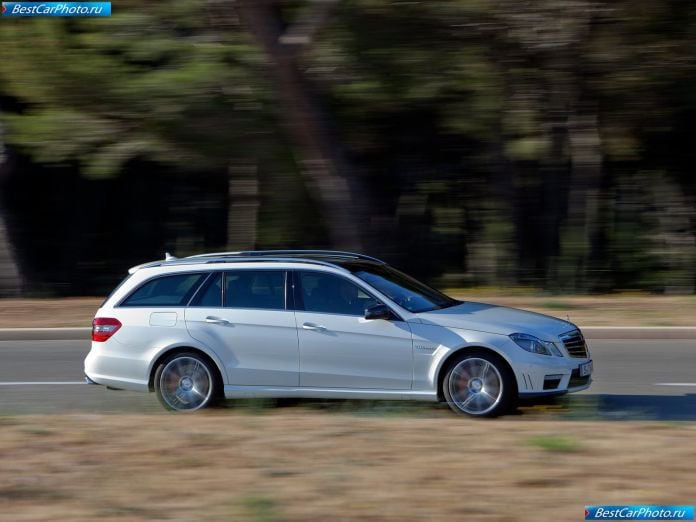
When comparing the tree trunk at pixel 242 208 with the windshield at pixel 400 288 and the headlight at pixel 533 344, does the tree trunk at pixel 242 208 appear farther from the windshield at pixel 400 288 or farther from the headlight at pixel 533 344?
the headlight at pixel 533 344

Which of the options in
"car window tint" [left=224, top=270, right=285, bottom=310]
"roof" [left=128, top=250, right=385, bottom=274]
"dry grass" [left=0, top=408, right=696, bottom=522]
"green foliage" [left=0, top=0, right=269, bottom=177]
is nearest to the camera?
"dry grass" [left=0, top=408, right=696, bottom=522]

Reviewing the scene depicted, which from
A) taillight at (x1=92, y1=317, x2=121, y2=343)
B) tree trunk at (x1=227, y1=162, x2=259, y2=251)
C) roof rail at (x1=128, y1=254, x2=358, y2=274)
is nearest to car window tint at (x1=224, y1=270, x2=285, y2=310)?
roof rail at (x1=128, y1=254, x2=358, y2=274)

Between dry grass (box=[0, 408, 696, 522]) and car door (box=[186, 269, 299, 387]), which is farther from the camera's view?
car door (box=[186, 269, 299, 387])

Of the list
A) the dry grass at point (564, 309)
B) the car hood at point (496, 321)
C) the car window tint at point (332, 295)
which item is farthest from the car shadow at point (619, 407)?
the dry grass at point (564, 309)

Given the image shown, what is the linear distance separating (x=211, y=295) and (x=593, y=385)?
4349 mm

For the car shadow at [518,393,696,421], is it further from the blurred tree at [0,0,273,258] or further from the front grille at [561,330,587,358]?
the blurred tree at [0,0,273,258]

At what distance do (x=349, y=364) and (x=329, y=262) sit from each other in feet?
3.52

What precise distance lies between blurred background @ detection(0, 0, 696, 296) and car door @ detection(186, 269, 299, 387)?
7.15 meters

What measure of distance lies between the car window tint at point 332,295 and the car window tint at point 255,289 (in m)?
0.22

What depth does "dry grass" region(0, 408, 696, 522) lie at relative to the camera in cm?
549

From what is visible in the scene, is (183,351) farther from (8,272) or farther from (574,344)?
(8,272)

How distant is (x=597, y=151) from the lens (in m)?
21.6

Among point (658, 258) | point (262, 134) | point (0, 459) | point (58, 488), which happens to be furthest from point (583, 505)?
point (658, 258)

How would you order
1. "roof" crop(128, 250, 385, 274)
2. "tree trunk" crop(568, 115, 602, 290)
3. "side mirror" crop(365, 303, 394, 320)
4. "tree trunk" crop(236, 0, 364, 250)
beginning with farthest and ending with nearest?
1. "tree trunk" crop(568, 115, 602, 290)
2. "tree trunk" crop(236, 0, 364, 250)
3. "roof" crop(128, 250, 385, 274)
4. "side mirror" crop(365, 303, 394, 320)
